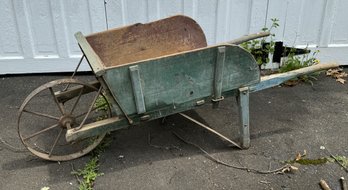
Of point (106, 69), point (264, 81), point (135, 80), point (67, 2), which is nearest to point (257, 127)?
point (264, 81)

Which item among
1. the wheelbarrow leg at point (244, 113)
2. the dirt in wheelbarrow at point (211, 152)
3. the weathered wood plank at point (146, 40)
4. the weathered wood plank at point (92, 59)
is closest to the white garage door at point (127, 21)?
the dirt in wheelbarrow at point (211, 152)

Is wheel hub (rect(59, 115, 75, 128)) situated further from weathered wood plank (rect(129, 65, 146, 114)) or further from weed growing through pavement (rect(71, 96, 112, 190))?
weathered wood plank (rect(129, 65, 146, 114))

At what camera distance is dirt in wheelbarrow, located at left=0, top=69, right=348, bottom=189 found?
2.90 metres

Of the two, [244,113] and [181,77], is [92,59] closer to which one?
[181,77]

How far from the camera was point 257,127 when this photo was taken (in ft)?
11.7

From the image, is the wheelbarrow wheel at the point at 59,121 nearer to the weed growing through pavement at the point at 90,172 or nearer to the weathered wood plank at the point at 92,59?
the weed growing through pavement at the point at 90,172

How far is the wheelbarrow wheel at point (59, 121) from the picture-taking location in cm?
289

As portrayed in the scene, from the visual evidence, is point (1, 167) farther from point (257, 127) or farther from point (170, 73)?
point (257, 127)

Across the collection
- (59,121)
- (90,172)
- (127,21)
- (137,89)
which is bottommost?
(90,172)

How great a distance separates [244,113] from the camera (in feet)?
10.0

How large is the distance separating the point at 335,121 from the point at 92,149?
95.8 inches

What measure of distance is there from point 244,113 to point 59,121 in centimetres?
156

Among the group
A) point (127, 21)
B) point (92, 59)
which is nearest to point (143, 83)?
point (92, 59)

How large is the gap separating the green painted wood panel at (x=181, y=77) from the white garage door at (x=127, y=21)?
1770mm
